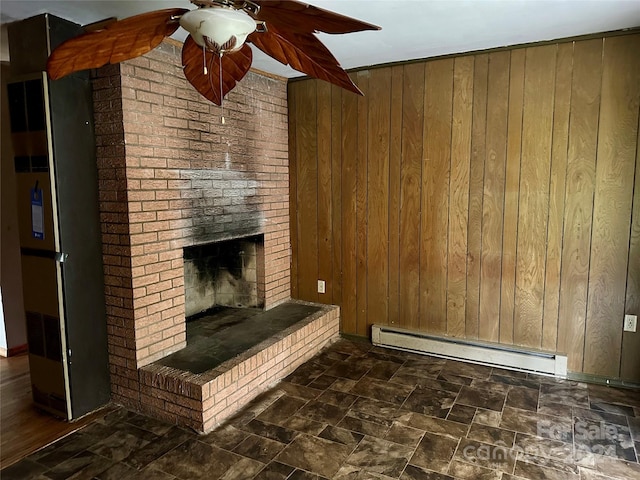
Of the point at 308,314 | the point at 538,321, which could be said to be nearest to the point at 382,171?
the point at 308,314

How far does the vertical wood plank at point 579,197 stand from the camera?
9.19 ft

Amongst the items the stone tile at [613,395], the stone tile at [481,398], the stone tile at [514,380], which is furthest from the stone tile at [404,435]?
the stone tile at [613,395]

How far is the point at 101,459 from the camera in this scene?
2.19 meters

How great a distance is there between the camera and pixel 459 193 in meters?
3.25

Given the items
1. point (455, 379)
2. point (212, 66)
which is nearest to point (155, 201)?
point (212, 66)

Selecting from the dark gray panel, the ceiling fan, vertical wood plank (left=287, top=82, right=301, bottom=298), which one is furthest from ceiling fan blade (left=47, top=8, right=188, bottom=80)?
vertical wood plank (left=287, top=82, right=301, bottom=298)

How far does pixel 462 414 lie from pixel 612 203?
168cm

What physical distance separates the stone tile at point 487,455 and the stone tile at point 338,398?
72 cm

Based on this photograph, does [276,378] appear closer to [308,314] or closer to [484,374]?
[308,314]

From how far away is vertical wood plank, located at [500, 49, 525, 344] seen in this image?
2.99m

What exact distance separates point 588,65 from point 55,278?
351cm

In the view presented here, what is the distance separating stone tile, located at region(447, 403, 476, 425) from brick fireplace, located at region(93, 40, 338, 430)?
1.17 m

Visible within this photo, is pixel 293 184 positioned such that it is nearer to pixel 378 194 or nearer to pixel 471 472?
pixel 378 194

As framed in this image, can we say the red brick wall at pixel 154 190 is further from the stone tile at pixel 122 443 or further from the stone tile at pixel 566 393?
the stone tile at pixel 566 393
